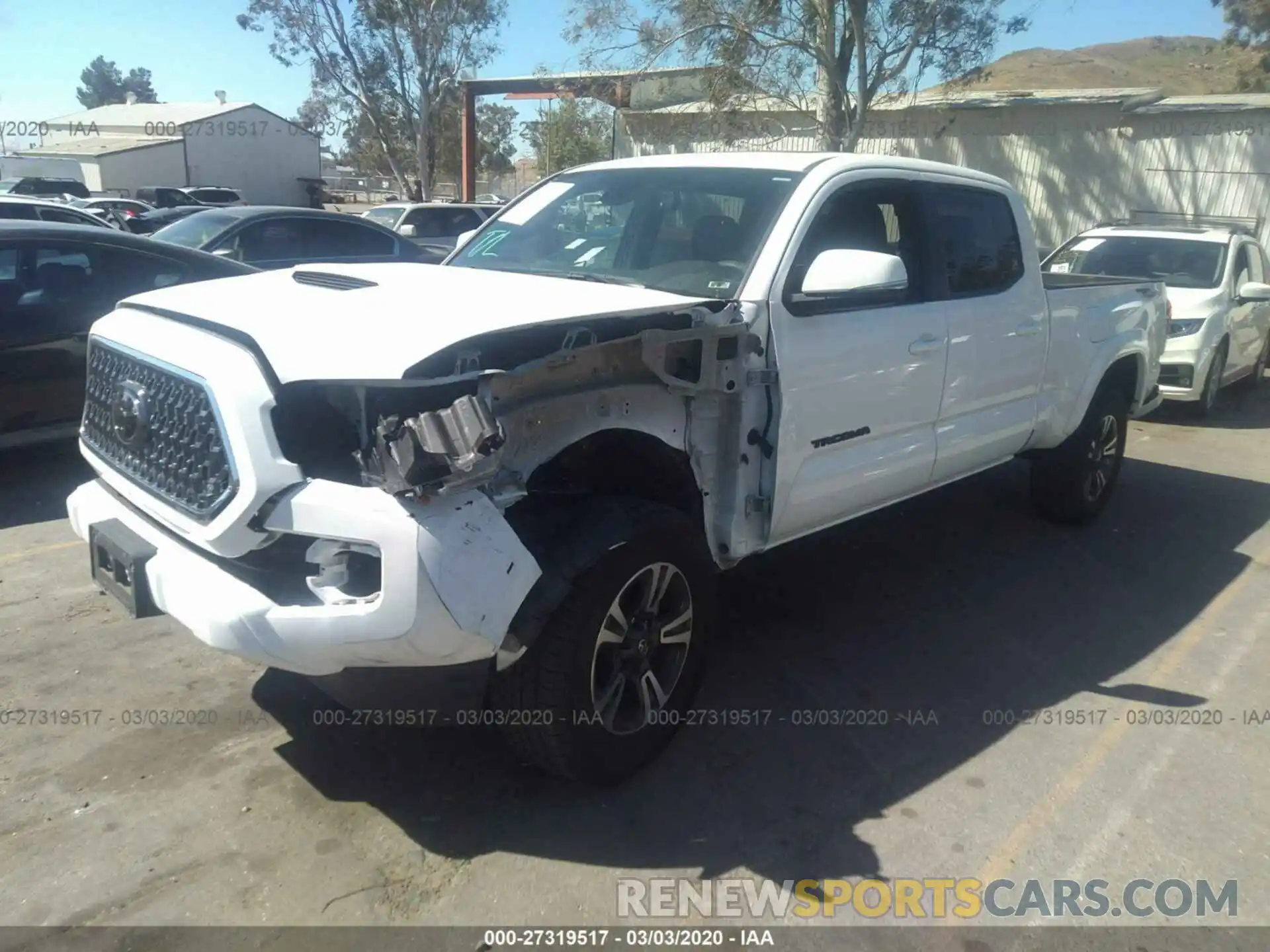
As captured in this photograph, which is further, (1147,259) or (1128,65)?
(1128,65)

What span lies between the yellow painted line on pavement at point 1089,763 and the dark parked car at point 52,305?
5.25 meters

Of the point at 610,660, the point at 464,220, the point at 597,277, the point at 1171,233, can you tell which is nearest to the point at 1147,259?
the point at 1171,233

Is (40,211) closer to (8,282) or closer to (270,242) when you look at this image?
(270,242)

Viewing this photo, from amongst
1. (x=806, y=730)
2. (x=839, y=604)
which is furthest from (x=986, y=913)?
(x=839, y=604)

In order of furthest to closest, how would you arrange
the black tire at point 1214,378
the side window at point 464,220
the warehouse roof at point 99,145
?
the warehouse roof at point 99,145
the side window at point 464,220
the black tire at point 1214,378

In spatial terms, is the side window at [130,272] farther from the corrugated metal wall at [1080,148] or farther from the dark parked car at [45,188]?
the dark parked car at [45,188]

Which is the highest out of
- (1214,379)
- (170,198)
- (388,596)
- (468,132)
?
(468,132)

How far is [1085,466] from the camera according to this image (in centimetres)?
602

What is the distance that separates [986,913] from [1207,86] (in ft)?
223

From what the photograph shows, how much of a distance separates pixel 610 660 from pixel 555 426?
766 mm

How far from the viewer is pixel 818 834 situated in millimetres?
3115

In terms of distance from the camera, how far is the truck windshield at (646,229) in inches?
150

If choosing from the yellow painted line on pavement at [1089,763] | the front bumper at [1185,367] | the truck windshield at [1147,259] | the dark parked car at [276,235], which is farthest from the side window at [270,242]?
the front bumper at [1185,367]

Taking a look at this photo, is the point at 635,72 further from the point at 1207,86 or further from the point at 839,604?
the point at 1207,86
